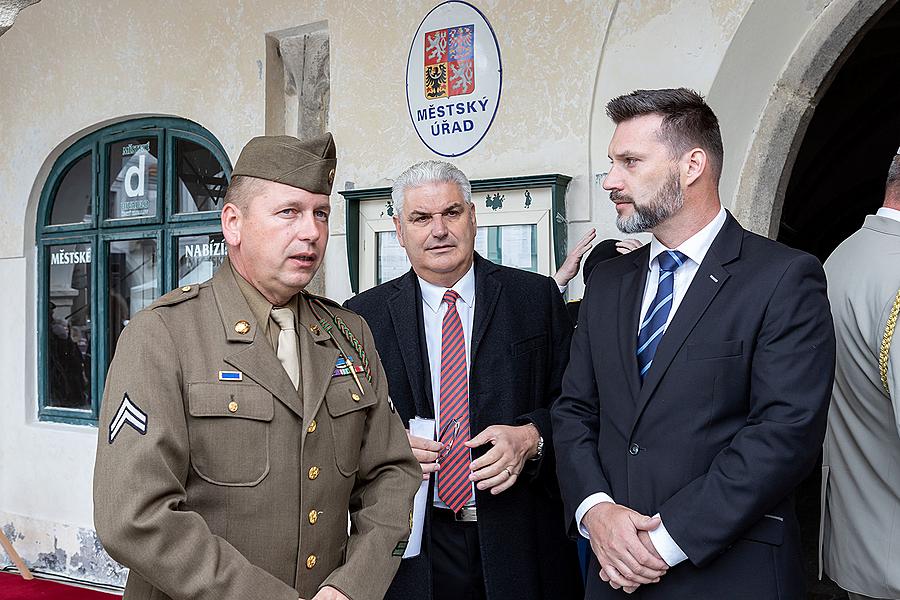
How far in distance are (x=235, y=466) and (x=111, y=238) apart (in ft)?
13.2

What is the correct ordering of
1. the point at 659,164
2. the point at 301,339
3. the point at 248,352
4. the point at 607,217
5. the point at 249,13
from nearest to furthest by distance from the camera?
the point at 248,352, the point at 301,339, the point at 659,164, the point at 607,217, the point at 249,13

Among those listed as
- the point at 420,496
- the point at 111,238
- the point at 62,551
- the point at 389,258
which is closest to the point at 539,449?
the point at 420,496

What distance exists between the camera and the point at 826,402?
77.9 inches

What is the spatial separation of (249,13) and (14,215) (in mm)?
2245

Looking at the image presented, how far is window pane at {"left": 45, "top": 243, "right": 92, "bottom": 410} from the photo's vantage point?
559cm

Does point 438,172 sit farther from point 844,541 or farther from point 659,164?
point 844,541

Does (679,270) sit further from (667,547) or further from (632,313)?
(667,547)

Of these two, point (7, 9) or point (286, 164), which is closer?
point (286, 164)

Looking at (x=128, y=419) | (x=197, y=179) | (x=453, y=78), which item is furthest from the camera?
(x=197, y=179)

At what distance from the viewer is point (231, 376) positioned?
72.6 inches

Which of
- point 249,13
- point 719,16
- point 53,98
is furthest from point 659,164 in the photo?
point 53,98

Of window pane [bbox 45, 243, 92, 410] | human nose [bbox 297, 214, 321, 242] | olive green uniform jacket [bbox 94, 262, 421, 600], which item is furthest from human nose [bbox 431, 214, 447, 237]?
window pane [bbox 45, 243, 92, 410]

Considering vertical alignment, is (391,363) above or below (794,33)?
below

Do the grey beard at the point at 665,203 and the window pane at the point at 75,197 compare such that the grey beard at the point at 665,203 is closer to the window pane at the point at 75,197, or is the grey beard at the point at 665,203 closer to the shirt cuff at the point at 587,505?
the shirt cuff at the point at 587,505
